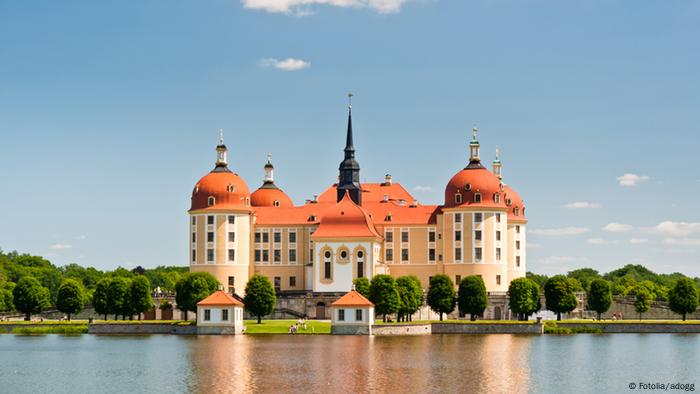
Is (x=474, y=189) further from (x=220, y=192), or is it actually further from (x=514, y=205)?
(x=220, y=192)

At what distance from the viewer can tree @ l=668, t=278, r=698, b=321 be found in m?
102

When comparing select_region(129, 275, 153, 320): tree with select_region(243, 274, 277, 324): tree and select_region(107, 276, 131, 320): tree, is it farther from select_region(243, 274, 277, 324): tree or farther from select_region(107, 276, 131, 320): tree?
select_region(243, 274, 277, 324): tree

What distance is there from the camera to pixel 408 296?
3831 inches

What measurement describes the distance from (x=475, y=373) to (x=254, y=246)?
61.5m

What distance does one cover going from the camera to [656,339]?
8681 centimetres

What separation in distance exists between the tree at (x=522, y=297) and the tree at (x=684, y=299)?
12485 millimetres

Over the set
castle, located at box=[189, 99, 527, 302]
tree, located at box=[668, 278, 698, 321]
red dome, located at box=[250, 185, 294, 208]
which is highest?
red dome, located at box=[250, 185, 294, 208]

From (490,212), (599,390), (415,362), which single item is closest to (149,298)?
(490,212)

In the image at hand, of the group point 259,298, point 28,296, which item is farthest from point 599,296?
point 28,296

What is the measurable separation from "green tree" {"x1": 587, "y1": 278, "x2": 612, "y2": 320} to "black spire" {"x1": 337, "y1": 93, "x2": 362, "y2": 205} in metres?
27.1

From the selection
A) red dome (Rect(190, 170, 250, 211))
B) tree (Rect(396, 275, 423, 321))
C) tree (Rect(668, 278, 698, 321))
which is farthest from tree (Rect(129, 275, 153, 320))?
tree (Rect(668, 278, 698, 321))

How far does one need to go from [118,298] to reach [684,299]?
4943cm

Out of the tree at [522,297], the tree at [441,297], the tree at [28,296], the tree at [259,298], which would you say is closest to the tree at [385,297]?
the tree at [441,297]

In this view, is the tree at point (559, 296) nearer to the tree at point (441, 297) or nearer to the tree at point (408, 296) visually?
the tree at point (441, 297)
